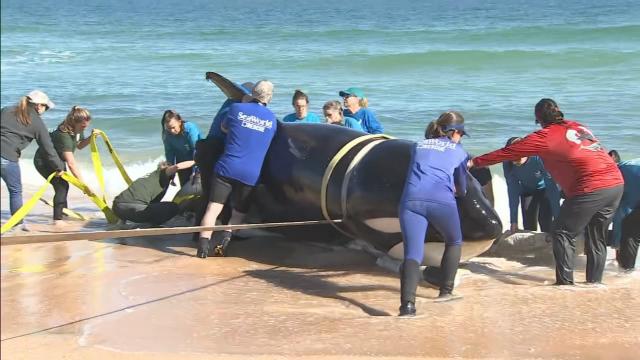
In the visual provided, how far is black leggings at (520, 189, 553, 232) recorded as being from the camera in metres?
8.98

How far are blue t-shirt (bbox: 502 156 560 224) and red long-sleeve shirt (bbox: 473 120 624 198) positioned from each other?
1467mm

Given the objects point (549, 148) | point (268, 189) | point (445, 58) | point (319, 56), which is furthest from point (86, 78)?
point (549, 148)

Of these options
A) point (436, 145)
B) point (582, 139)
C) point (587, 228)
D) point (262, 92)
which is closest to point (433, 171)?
point (436, 145)

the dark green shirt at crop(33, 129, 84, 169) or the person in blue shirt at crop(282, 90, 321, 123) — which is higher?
the person in blue shirt at crop(282, 90, 321, 123)

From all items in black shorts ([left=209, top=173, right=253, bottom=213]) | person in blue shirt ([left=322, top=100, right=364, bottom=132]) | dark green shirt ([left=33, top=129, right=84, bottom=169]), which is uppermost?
person in blue shirt ([left=322, top=100, right=364, bottom=132])

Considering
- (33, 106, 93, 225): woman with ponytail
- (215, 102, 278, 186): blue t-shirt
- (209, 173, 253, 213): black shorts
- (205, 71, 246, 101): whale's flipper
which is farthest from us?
(33, 106, 93, 225): woman with ponytail

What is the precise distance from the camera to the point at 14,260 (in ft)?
25.1

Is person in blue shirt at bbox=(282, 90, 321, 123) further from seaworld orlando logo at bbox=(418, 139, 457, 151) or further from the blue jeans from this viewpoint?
seaworld orlando logo at bbox=(418, 139, 457, 151)

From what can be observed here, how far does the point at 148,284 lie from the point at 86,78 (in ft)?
67.7

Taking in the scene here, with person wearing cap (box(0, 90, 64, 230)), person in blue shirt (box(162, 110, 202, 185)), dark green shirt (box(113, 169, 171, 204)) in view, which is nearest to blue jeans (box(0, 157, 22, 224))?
person wearing cap (box(0, 90, 64, 230))

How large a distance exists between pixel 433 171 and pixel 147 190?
3932mm

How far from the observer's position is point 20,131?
29.4 ft

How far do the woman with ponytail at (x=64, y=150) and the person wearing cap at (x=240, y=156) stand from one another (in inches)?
84.0

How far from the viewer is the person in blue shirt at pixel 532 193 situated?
28.6 ft
